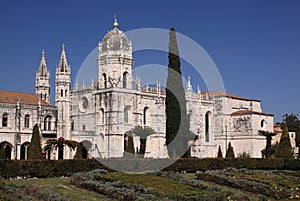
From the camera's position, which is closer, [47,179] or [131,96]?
[47,179]

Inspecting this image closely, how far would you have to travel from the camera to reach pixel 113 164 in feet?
99.2

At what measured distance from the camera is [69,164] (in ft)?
94.8

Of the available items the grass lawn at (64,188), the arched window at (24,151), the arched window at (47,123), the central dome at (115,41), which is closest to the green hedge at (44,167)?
the grass lawn at (64,188)

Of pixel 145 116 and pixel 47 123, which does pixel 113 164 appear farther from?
pixel 145 116

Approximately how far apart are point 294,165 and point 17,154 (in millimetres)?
30263

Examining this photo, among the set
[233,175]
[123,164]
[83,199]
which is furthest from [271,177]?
[83,199]

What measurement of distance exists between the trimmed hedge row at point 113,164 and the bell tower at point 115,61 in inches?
1036

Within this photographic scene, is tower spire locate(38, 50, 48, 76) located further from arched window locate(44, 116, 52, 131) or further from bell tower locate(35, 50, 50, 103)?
arched window locate(44, 116, 52, 131)

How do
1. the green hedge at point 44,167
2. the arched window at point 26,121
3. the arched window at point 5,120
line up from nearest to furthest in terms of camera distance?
1. the green hedge at point 44,167
2. the arched window at point 5,120
3. the arched window at point 26,121

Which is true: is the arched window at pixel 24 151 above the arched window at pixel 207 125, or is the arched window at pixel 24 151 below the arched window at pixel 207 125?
below

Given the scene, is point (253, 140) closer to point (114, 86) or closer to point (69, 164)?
point (114, 86)

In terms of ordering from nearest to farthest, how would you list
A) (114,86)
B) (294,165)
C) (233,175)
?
(233,175), (294,165), (114,86)

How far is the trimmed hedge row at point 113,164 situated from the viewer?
88.4ft

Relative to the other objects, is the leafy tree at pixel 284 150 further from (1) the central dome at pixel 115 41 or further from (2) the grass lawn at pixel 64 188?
(1) the central dome at pixel 115 41
